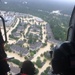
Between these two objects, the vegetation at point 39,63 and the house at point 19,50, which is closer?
the vegetation at point 39,63

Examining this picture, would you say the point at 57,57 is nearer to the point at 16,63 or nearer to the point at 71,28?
the point at 71,28

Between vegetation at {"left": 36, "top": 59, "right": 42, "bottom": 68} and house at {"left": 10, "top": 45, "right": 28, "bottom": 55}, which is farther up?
house at {"left": 10, "top": 45, "right": 28, "bottom": 55}

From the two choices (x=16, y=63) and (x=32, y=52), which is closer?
(x=16, y=63)

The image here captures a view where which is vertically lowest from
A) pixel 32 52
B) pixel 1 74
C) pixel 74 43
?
pixel 32 52

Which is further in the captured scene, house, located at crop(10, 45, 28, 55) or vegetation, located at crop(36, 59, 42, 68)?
house, located at crop(10, 45, 28, 55)

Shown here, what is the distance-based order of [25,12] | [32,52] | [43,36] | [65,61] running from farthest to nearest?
1. [25,12]
2. [43,36]
3. [32,52]
4. [65,61]

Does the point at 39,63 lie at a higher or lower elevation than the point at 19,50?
lower

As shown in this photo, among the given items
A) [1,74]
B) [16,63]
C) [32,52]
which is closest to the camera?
[1,74]

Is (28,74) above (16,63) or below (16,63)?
above

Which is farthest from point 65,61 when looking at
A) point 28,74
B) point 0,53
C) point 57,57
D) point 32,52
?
point 32,52

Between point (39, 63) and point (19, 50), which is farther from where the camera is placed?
point (19, 50)

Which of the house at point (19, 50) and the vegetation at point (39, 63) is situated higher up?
the house at point (19, 50)
